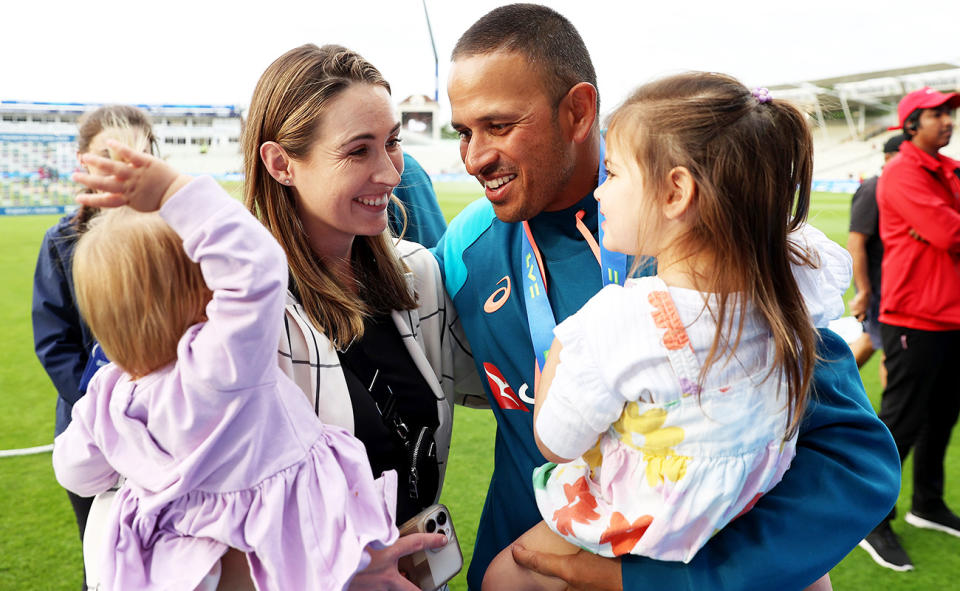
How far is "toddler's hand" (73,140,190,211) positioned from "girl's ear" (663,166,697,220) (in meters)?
0.83

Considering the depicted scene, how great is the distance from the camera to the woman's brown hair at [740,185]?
1.23m

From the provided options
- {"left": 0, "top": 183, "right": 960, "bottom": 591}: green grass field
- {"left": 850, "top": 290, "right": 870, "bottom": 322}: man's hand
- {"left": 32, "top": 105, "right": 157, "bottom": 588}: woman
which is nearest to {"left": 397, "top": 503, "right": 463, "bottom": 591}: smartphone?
{"left": 0, "top": 183, "right": 960, "bottom": 591}: green grass field

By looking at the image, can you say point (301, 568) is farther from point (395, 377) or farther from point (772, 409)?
point (772, 409)

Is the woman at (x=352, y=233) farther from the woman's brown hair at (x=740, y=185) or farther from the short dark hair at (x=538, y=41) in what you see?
the woman's brown hair at (x=740, y=185)

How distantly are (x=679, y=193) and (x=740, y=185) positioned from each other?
A: 0.34 ft

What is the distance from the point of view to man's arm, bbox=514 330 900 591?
→ 1346 mm

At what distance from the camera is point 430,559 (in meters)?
1.55

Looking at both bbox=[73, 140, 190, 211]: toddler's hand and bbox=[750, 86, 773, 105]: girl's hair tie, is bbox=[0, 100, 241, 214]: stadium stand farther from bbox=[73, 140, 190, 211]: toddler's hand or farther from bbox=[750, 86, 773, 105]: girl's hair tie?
bbox=[750, 86, 773, 105]: girl's hair tie

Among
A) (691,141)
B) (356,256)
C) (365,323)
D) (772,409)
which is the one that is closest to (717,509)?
(772,409)

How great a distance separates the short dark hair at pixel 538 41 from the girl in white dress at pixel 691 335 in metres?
0.67

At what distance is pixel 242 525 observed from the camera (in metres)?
1.24

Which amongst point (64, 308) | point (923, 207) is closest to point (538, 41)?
point (64, 308)

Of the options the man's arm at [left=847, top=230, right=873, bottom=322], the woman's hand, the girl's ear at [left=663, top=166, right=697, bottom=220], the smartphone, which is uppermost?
the girl's ear at [left=663, top=166, right=697, bottom=220]

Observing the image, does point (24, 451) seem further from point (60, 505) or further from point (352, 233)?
point (352, 233)
